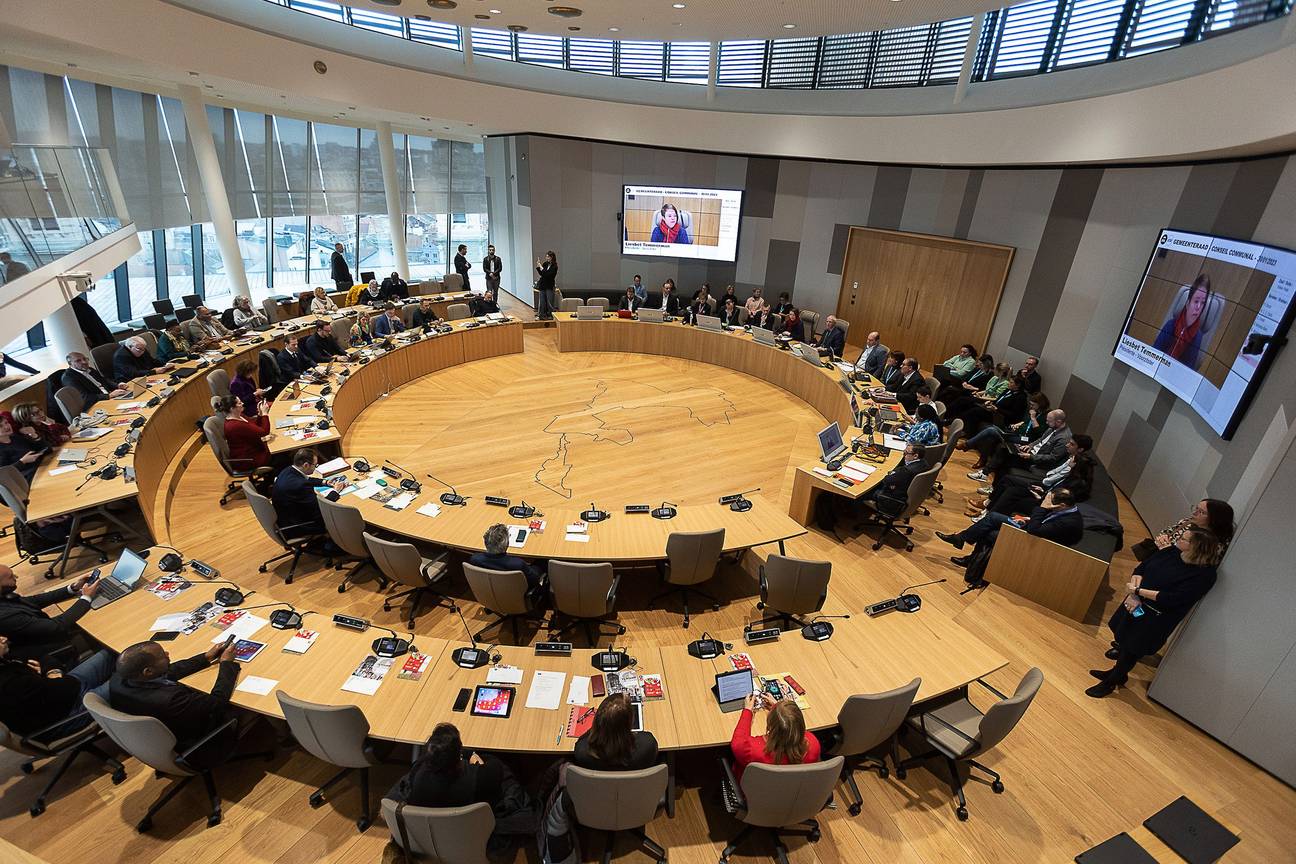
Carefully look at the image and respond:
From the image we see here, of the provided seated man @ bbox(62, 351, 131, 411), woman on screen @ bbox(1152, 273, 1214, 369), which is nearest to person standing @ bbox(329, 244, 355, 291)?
seated man @ bbox(62, 351, 131, 411)

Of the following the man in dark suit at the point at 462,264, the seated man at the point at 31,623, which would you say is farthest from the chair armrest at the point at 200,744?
the man in dark suit at the point at 462,264

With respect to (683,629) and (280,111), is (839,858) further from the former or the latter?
(280,111)

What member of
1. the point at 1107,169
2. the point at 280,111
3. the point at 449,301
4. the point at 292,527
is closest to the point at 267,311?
the point at 449,301

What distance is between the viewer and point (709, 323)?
1134 cm

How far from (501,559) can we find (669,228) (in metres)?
11.2

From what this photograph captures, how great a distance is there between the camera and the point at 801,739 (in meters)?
2.85

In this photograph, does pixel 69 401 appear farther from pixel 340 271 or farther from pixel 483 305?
pixel 340 271

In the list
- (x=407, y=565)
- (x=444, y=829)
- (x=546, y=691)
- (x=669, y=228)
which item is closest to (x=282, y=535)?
(x=407, y=565)

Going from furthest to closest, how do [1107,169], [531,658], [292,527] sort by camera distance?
1. [1107,169]
2. [292,527]
3. [531,658]

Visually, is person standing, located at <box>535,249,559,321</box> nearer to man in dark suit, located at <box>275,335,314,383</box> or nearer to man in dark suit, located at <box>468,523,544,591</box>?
man in dark suit, located at <box>275,335,314,383</box>

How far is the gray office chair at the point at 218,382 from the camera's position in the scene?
297 inches

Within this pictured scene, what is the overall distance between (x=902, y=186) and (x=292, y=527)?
11780mm

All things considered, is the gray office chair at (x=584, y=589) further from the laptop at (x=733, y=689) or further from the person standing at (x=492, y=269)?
the person standing at (x=492, y=269)

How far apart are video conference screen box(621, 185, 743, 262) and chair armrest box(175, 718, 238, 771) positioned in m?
12.6
